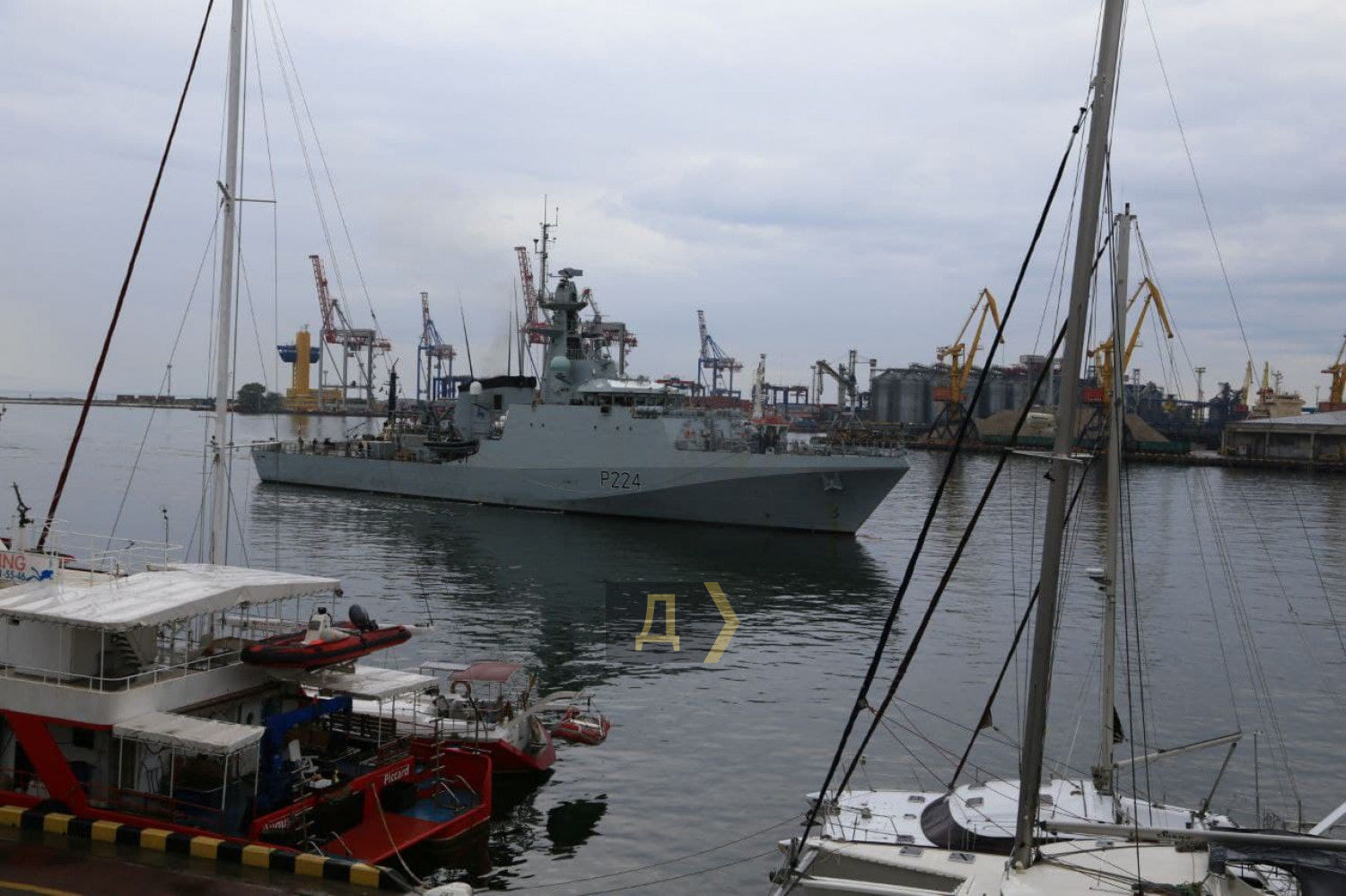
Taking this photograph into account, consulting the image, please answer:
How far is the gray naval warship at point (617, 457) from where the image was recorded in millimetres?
43688

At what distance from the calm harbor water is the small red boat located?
0.84ft

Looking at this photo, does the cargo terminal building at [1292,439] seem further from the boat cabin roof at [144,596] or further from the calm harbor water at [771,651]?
the boat cabin roof at [144,596]

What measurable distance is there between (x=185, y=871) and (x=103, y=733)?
2.32 meters

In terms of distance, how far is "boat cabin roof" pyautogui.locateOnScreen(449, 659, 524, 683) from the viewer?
17.0m

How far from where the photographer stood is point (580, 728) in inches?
700

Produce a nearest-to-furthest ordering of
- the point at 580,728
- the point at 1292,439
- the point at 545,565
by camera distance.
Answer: the point at 580,728 → the point at 545,565 → the point at 1292,439

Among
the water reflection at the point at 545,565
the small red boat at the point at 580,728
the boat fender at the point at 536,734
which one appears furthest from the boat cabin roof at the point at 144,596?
the water reflection at the point at 545,565

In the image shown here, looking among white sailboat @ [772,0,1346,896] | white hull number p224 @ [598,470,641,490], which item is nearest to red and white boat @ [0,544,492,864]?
white sailboat @ [772,0,1346,896]

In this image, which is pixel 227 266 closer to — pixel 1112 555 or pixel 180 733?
pixel 180 733

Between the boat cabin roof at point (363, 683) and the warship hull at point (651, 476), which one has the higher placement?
the warship hull at point (651, 476)

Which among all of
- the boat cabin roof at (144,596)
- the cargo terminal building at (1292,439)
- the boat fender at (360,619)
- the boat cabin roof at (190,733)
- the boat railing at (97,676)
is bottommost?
the boat cabin roof at (190,733)

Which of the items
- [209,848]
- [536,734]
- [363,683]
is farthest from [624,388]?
[209,848]

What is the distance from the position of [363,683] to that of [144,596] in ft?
10.1

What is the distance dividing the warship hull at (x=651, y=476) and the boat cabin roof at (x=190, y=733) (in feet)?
107
